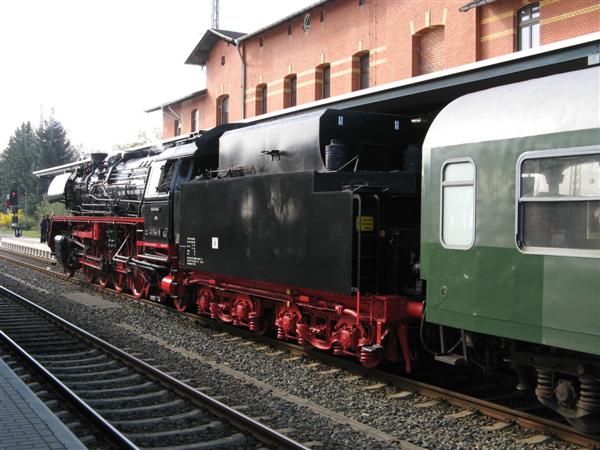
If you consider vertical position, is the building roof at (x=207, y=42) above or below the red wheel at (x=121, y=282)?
above

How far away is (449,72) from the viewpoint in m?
9.73

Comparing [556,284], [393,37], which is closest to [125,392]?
[556,284]

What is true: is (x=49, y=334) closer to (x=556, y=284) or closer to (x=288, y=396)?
(x=288, y=396)

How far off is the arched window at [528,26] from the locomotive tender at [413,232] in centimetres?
1084

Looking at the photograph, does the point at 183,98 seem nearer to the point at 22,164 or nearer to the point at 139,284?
the point at 139,284

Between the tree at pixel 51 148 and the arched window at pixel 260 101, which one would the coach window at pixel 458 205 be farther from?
the tree at pixel 51 148

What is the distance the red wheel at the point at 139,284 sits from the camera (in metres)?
13.0

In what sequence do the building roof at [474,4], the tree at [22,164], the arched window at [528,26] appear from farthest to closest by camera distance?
the tree at [22,164] < the building roof at [474,4] < the arched window at [528,26]

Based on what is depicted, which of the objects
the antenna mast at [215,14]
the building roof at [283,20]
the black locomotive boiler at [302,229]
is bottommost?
the black locomotive boiler at [302,229]

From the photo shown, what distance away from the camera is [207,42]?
33.3 metres

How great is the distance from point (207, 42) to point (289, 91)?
24.2 feet

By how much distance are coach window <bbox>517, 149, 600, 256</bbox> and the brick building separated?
12671 mm

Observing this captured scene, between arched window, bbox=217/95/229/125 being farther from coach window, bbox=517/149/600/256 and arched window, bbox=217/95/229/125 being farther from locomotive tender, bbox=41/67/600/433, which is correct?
coach window, bbox=517/149/600/256

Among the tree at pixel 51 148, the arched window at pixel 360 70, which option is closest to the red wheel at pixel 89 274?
the arched window at pixel 360 70
